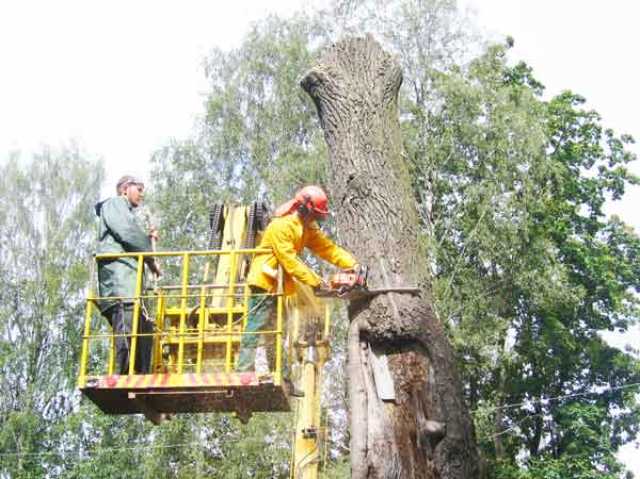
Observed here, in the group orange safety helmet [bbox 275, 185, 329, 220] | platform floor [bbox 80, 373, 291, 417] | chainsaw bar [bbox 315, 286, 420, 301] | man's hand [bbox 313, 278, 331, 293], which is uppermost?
orange safety helmet [bbox 275, 185, 329, 220]

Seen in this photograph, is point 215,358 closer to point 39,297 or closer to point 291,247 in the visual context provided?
point 291,247

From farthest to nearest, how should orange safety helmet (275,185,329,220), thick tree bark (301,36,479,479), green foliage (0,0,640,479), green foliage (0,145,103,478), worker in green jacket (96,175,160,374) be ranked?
green foliage (0,145,103,478) → green foliage (0,0,640,479) → worker in green jacket (96,175,160,374) → orange safety helmet (275,185,329,220) → thick tree bark (301,36,479,479)

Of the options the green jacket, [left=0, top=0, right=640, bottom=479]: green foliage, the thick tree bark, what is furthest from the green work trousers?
[left=0, top=0, right=640, bottom=479]: green foliage

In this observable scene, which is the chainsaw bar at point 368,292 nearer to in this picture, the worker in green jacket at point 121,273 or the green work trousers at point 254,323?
the green work trousers at point 254,323

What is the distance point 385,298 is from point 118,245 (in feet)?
9.63

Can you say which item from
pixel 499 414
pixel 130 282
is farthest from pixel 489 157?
pixel 130 282

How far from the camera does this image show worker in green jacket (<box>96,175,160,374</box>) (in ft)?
24.1

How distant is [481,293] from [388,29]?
23.4ft

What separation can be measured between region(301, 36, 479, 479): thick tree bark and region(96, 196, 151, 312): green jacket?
1980mm

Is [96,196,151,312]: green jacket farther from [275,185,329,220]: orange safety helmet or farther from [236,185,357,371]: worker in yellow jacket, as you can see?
[275,185,329,220]: orange safety helmet

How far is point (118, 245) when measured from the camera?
7.43 meters

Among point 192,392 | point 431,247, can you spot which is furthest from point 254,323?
point 431,247

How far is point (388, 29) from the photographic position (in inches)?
915

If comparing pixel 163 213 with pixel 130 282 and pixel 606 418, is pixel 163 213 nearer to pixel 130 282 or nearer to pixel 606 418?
pixel 606 418
